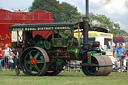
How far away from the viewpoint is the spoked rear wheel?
1717 cm

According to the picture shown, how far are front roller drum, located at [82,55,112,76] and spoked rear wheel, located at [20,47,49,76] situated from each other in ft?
5.51

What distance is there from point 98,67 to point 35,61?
2686 millimetres

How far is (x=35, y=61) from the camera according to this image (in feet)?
57.2

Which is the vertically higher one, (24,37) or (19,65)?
(24,37)

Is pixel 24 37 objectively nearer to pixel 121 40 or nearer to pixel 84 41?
pixel 84 41

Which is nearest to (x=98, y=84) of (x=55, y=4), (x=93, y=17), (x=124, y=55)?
(x=124, y=55)

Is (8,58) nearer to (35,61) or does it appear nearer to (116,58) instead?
(116,58)

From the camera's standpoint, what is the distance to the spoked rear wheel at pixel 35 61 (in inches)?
676

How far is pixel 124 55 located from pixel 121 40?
81.6ft

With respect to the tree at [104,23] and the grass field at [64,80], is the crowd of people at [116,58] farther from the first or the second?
the tree at [104,23]

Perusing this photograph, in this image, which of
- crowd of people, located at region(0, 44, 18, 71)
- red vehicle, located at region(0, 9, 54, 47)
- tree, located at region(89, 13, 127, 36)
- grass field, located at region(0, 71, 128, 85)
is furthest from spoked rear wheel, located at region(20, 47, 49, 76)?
tree, located at region(89, 13, 127, 36)

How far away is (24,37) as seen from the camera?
18156mm

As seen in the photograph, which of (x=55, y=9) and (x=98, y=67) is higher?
(x=55, y=9)

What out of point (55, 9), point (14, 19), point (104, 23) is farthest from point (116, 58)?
point (55, 9)
